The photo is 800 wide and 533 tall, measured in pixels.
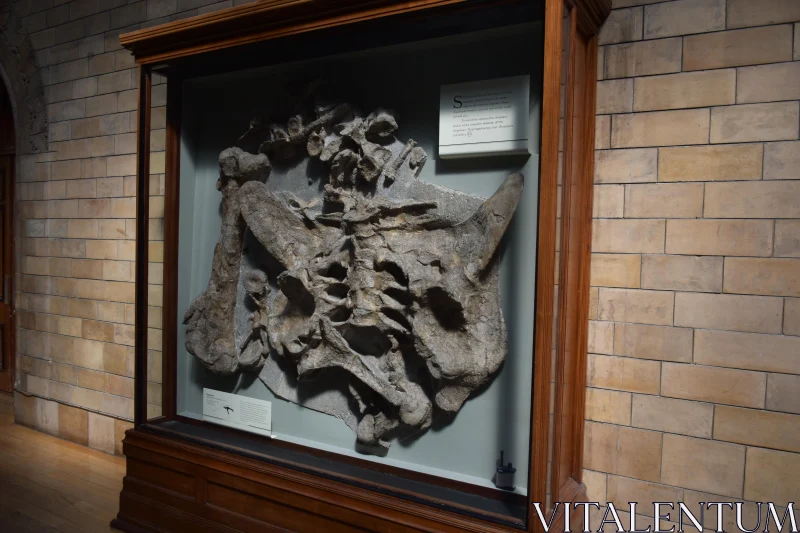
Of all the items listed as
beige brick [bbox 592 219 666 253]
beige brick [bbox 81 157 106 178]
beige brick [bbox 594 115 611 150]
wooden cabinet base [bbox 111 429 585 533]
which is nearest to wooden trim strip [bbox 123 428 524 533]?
wooden cabinet base [bbox 111 429 585 533]

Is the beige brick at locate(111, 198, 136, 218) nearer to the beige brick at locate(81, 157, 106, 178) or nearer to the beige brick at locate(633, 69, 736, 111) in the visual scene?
the beige brick at locate(81, 157, 106, 178)

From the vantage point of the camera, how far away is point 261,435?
2842 millimetres

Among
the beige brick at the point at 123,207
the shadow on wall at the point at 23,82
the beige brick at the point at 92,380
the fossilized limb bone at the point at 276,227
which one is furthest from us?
the shadow on wall at the point at 23,82

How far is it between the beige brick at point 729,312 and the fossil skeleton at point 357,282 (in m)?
0.70

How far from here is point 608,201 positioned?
Answer: 238 cm

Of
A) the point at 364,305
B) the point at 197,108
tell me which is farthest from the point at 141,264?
the point at 364,305

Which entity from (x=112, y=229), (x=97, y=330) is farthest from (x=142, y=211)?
(x=97, y=330)

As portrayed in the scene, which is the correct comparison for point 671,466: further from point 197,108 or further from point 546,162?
point 197,108

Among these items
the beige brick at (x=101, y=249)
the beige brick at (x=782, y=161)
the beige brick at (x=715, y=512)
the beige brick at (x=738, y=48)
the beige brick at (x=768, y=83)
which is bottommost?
the beige brick at (x=715, y=512)

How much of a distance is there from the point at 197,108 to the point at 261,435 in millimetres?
1692

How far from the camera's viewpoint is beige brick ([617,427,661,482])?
91.7 inches

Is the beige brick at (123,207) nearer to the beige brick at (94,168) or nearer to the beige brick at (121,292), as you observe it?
the beige brick at (94,168)

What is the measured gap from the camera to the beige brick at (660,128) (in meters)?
2.23

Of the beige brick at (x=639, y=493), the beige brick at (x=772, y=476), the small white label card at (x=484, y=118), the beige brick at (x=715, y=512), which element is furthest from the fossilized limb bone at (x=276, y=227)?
the beige brick at (x=772, y=476)
